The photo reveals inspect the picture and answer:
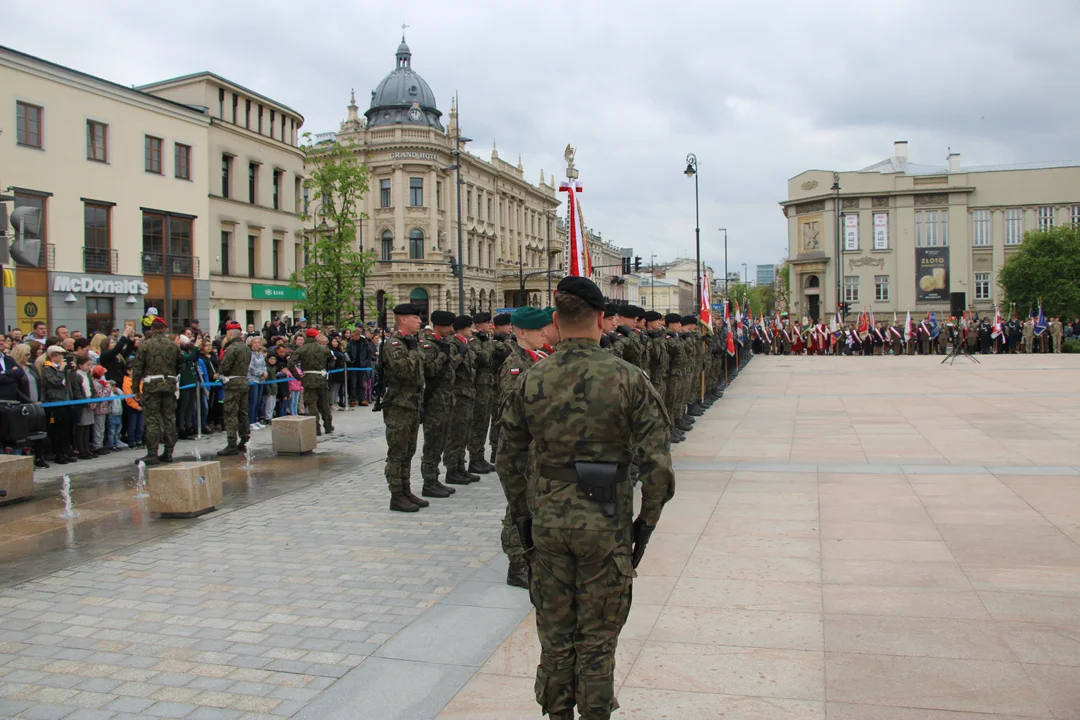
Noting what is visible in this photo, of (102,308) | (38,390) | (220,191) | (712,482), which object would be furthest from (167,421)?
(220,191)

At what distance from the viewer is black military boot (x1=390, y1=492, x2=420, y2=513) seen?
30.1 feet

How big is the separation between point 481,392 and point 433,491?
2.12 metres

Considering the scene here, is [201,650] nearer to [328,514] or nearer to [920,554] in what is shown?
[328,514]

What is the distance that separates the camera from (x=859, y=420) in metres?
16.0

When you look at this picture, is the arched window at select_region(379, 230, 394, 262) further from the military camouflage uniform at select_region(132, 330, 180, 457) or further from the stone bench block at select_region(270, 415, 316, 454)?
the military camouflage uniform at select_region(132, 330, 180, 457)

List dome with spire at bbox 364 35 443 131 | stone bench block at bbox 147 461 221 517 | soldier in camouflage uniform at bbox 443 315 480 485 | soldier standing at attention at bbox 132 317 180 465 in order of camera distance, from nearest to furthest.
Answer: stone bench block at bbox 147 461 221 517
soldier in camouflage uniform at bbox 443 315 480 485
soldier standing at attention at bbox 132 317 180 465
dome with spire at bbox 364 35 443 131

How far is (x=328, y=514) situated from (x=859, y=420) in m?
10.7

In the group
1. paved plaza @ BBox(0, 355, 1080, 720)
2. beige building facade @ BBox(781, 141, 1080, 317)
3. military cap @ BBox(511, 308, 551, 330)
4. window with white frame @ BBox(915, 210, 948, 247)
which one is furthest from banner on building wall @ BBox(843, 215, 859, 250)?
military cap @ BBox(511, 308, 551, 330)

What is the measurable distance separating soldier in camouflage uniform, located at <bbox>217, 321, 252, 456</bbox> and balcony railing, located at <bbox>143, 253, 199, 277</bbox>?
23.8 meters

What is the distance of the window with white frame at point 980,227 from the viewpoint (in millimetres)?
75938

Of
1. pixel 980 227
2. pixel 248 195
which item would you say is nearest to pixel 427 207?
pixel 248 195

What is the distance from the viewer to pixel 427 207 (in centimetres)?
7425

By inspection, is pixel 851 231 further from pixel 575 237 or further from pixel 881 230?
pixel 575 237

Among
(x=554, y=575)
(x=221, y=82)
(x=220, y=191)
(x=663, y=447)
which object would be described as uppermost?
(x=221, y=82)
